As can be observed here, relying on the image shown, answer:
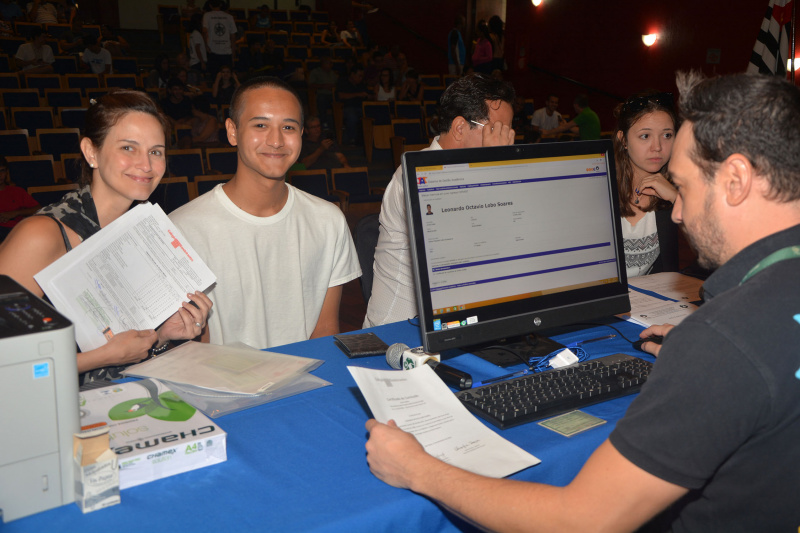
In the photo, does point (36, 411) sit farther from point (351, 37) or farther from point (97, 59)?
point (351, 37)

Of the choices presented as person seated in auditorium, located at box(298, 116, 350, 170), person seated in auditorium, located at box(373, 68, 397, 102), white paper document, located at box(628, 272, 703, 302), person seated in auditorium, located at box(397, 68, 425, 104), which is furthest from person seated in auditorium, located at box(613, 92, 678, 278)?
person seated in auditorium, located at box(397, 68, 425, 104)

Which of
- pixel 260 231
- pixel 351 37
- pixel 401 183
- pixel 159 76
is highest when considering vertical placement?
pixel 351 37

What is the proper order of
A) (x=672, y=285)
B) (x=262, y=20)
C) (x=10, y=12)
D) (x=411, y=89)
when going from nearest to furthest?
(x=672, y=285) < (x=411, y=89) < (x=10, y=12) < (x=262, y=20)

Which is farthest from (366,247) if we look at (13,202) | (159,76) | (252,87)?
(159,76)

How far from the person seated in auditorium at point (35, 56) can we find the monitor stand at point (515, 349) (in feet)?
30.0

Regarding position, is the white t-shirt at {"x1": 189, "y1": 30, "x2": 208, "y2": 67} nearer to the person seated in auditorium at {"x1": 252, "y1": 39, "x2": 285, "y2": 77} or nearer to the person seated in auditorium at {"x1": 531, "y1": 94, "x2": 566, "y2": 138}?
the person seated in auditorium at {"x1": 252, "y1": 39, "x2": 285, "y2": 77}

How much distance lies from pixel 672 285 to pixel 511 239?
1.06 m

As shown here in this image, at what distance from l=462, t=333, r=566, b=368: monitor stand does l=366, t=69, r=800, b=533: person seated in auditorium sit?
1.99 feet

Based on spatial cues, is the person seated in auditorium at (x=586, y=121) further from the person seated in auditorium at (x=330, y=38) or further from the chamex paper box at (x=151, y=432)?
the chamex paper box at (x=151, y=432)

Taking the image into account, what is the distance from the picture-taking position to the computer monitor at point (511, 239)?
58.0 inches

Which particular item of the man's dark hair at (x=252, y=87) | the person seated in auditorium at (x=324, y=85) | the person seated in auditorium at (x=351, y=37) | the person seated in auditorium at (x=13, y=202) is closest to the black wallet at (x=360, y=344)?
the man's dark hair at (x=252, y=87)

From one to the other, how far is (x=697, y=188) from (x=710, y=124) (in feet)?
0.35

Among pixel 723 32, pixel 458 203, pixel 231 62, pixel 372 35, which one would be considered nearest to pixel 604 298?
pixel 458 203

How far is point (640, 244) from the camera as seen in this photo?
2617 mm
